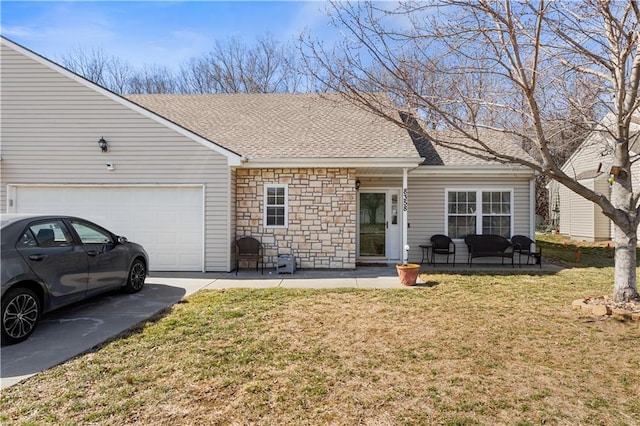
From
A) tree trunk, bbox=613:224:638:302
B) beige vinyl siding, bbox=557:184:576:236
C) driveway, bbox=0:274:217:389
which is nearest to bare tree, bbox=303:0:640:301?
tree trunk, bbox=613:224:638:302

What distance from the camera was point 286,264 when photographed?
939cm

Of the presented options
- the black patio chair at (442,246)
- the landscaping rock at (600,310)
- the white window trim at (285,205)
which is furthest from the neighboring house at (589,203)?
the white window trim at (285,205)

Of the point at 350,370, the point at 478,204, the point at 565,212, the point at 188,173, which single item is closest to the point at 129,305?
the point at 188,173

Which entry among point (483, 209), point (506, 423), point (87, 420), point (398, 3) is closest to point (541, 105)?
point (398, 3)

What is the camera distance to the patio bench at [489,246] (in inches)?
414

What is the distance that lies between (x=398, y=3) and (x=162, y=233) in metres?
7.39

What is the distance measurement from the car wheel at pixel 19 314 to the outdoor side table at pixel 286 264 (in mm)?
5209

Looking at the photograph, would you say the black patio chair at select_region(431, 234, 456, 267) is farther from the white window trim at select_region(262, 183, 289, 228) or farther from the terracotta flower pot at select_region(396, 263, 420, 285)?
the white window trim at select_region(262, 183, 289, 228)

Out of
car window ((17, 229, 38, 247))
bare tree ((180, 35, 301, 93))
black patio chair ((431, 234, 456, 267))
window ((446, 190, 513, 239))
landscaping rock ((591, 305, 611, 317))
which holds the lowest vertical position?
landscaping rock ((591, 305, 611, 317))

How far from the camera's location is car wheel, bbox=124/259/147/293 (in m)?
7.11

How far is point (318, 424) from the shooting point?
297 centimetres

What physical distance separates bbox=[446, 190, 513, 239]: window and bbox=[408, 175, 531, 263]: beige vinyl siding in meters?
0.16

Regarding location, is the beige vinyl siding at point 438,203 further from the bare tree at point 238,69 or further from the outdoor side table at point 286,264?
the bare tree at point 238,69

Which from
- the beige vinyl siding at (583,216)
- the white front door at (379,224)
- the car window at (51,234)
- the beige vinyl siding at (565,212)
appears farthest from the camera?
the beige vinyl siding at (565,212)
